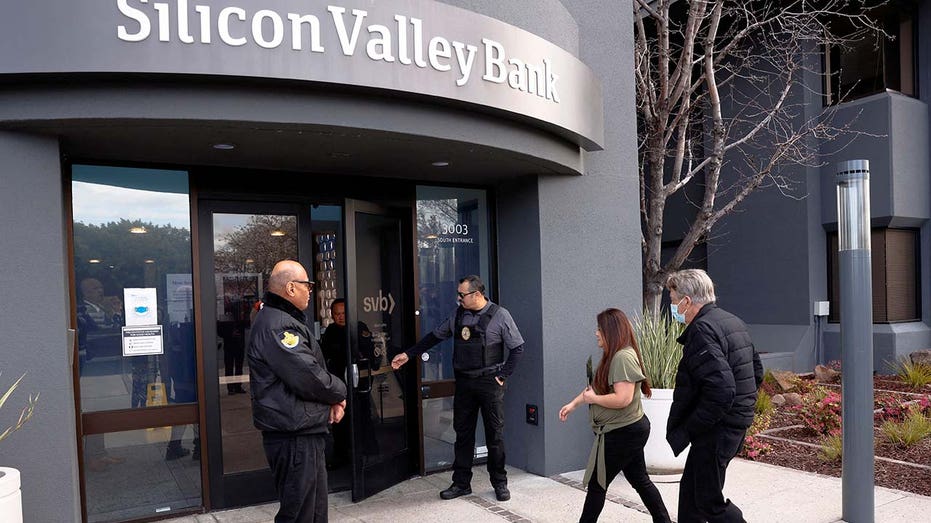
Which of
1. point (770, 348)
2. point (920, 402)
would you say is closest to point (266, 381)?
point (920, 402)

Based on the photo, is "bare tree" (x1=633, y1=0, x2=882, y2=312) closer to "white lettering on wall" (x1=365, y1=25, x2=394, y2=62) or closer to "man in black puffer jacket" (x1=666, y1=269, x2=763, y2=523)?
"man in black puffer jacket" (x1=666, y1=269, x2=763, y2=523)

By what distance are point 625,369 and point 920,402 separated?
241 inches

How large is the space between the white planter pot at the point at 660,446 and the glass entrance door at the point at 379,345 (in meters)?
2.22

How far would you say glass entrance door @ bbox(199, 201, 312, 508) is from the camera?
561 cm

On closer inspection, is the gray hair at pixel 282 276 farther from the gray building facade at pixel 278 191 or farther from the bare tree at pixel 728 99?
the bare tree at pixel 728 99

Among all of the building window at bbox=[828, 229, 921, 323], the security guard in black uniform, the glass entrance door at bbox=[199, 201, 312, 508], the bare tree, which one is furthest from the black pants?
the building window at bbox=[828, 229, 921, 323]

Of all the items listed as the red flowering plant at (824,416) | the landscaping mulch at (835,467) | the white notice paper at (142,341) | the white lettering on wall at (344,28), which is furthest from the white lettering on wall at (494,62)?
the red flowering plant at (824,416)

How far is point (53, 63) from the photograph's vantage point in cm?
386

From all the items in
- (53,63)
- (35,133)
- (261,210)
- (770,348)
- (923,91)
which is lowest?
(770,348)

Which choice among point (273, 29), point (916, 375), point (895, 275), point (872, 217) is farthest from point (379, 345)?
point (895, 275)

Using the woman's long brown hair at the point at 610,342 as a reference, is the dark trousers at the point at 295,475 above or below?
below

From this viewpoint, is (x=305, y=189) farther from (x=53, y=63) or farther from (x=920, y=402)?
(x=920, y=402)

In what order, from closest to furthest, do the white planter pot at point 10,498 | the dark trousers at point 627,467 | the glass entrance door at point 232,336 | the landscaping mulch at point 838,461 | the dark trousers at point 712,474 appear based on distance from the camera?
the white planter pot at point 10,498 < the dark trousers at point 712,474 < the dark trousers at point 627,467 < the glass entrance door at point 232,336 < the landscaping mulch at point 838,461

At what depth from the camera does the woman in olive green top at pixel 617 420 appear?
4.20 m
